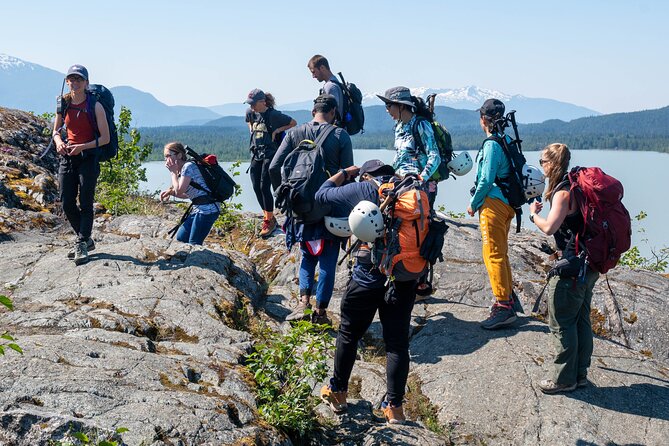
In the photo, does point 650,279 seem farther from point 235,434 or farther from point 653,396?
point 235,434

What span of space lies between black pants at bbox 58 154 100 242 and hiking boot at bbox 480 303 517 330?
5.43 meters

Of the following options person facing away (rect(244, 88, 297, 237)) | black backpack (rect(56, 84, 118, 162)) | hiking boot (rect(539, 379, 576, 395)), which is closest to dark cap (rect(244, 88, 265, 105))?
person facing away (rect(244, 88, 297, 237))

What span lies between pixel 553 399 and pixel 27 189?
397 inches

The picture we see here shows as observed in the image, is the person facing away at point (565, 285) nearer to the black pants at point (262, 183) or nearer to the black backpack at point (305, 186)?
the black backpack at point (305, 186)

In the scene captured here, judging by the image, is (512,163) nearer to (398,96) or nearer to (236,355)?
(398,96)

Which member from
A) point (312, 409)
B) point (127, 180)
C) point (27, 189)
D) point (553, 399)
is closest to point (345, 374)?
point (312, 409)

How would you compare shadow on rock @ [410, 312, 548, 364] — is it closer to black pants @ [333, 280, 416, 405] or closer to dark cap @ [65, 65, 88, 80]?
black pants @ [333, 280, 416, 405]

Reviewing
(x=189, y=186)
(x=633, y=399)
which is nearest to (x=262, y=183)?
(x=189, y=186)

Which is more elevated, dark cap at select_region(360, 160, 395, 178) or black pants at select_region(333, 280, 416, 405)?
dark cap at select_region(360, 160, 395, 178)

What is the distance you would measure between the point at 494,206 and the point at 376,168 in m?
2.14

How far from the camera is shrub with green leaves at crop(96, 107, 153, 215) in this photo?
13344mm

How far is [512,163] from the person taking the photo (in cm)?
685

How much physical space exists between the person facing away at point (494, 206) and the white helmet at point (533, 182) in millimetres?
239

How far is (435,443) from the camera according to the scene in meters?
5.07
